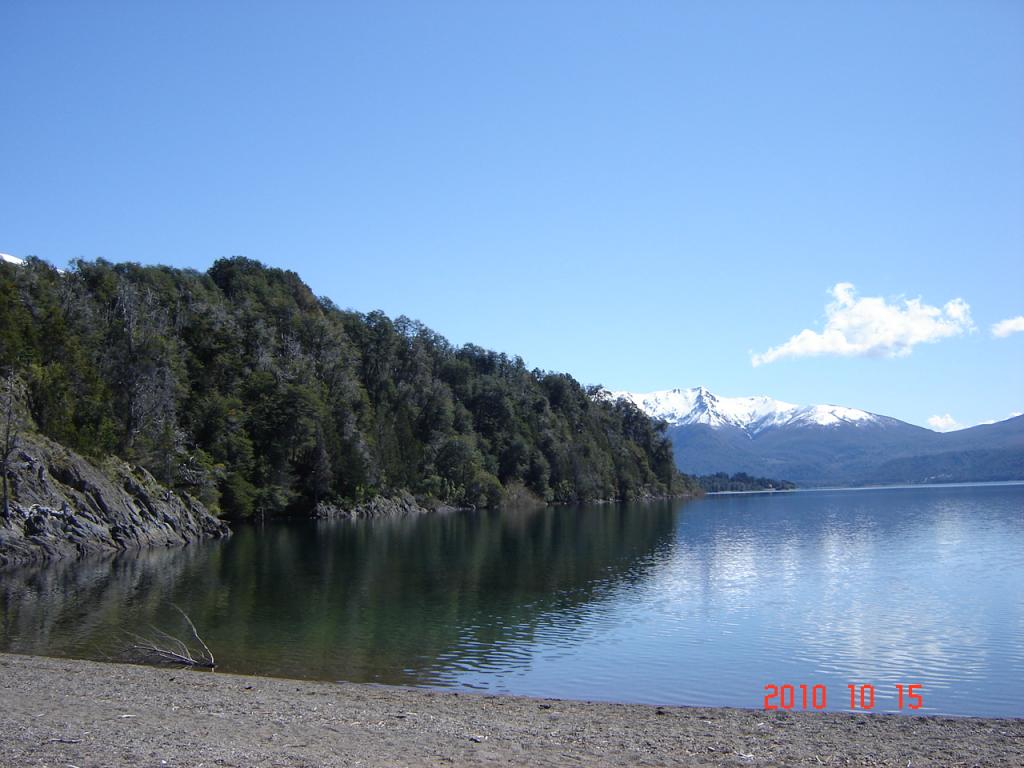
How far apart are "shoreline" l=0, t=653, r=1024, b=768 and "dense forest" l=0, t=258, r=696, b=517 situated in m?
54.5

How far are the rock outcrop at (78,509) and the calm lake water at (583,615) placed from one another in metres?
3.68

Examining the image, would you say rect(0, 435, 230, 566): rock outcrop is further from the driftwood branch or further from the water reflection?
the driftwood branch

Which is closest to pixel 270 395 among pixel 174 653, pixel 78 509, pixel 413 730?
pixel 78 509

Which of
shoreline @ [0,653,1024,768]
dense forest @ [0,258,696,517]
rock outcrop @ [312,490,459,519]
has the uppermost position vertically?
dense forest @ [0,258,696,517]

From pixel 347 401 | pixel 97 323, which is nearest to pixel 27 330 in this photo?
pixel 97 323

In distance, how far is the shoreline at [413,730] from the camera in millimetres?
13859

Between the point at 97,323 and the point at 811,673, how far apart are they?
82826 mm
